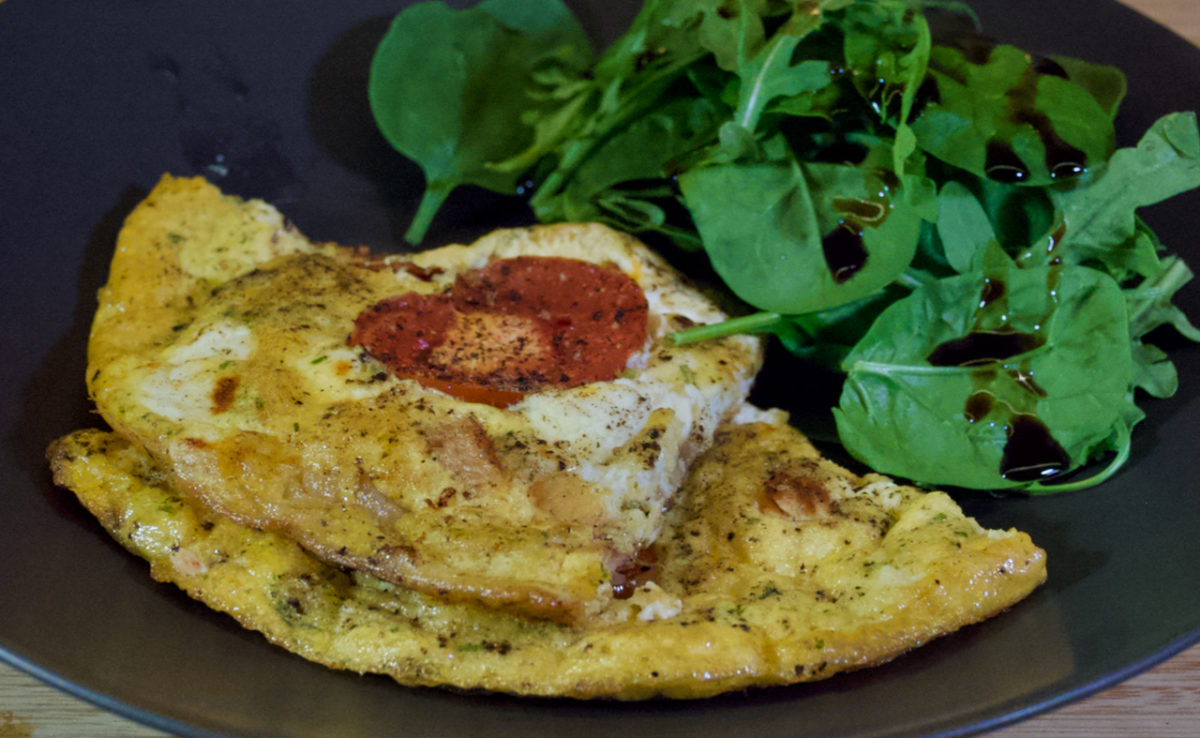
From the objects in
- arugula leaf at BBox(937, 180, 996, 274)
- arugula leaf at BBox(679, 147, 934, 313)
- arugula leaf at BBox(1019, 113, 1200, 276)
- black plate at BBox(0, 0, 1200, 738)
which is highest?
arugula leaf at BBox(1019, 113, 1200, 276)

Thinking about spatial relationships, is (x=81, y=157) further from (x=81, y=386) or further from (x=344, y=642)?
(x=344, y=642)

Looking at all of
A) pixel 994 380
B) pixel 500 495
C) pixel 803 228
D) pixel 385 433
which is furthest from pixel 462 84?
pixel 994 380

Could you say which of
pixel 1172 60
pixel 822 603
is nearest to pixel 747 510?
Result: pixel 822 603

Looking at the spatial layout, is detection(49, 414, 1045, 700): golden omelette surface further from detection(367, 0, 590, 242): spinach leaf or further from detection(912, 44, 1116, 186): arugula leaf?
detection(367, 0, 590, 242): spinach leaf

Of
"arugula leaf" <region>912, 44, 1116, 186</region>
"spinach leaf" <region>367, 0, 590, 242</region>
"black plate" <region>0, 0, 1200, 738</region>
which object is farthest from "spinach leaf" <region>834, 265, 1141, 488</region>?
"spinach leaf" <region>367, 0, 590, 242</region>

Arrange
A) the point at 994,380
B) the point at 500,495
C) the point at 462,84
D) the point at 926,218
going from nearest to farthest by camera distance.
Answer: the point at 500,495 < the point at 994,380 < the point at 926,218 < the point at 462,84

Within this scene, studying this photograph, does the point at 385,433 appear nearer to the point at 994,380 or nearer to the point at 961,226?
the point at 994,380
